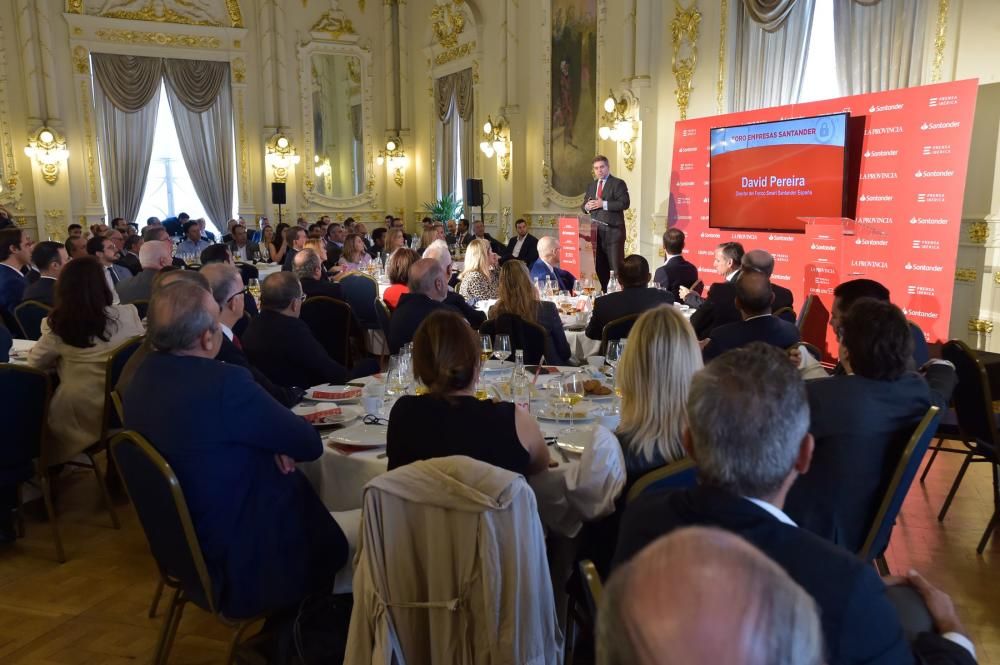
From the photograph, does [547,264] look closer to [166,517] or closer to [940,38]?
[940,38]

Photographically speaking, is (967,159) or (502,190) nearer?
(967,159)

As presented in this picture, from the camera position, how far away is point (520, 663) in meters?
2.06

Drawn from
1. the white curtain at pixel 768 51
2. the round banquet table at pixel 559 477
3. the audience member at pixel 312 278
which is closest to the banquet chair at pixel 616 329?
the round banquet table at pixel 559 477

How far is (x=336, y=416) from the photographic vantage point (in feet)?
10.7

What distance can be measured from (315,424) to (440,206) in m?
12.5

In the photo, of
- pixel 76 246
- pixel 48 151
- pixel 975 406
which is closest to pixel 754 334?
pixel 975 406

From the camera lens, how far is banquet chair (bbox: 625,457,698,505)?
216cm

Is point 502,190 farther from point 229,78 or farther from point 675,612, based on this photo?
point 675,612

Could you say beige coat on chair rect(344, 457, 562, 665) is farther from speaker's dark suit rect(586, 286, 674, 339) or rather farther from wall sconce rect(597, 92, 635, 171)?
wall sconce rect(597, 92, 635, 171)

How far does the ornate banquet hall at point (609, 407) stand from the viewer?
4.96 ft

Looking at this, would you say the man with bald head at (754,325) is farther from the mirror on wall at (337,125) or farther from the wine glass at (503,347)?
the mirror on wall at (337,125)

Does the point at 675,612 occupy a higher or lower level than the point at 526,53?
lower

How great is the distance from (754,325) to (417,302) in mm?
1837

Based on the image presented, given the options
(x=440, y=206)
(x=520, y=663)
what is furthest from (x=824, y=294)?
(x=440, y=206)
